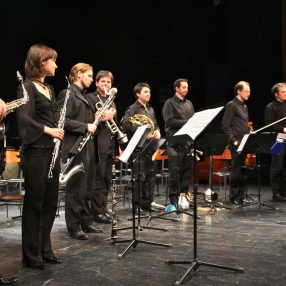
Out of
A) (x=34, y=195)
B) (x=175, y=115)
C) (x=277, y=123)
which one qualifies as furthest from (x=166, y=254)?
(x=277, y=123)

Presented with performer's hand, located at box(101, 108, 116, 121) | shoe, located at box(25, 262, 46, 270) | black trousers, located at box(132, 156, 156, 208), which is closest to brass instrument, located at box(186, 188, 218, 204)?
black trousers, located at box(132, 156, 156, 208)

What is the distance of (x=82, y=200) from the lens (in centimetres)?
482

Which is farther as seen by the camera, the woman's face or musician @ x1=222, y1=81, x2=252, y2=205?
musician @ x1=222, y1=81, x2=252, y2=205

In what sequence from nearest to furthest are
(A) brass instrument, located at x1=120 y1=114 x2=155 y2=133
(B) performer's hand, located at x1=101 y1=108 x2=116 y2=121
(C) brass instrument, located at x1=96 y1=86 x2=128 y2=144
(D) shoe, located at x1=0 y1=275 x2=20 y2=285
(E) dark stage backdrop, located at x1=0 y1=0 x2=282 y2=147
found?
(D) shoe, located at x1=0 y1=275 x2=20 y2=285 → (B) performer's hand, located at x1=101 y1=108 x2=116 y2=121 → (C) brass instrument, located at x1=96 y1=86 x2=128 y2=144 → (A) brass instrument, located at x1=120 y1=114 x2=155 y2=133 → (E) dark stage backdrop, located at x1=0 y1=0 x2=282 y2=147

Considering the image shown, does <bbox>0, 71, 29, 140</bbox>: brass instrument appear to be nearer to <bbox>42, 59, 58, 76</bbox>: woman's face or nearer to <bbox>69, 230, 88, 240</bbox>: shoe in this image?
<bbox>42, 59, 58, 76</bbox>: woman's face

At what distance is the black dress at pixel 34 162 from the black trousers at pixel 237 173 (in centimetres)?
404

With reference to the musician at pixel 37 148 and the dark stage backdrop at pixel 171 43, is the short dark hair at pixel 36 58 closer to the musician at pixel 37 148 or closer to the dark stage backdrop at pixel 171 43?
the musician at pixel 37 148

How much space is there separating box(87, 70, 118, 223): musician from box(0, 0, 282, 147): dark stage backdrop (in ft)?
14.9

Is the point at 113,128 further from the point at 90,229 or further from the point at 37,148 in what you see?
the point at 37,148

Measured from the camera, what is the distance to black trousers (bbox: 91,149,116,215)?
5.53 meters

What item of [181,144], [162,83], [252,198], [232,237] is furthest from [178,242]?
[162,83]

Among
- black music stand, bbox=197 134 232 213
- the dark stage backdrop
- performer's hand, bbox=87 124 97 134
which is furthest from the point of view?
the dark stage backdrop

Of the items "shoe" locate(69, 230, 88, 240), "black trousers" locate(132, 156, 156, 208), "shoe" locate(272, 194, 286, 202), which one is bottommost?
"shoe" locate(69, 230, 88, 240)

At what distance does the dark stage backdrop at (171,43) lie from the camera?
10078 millimetres
